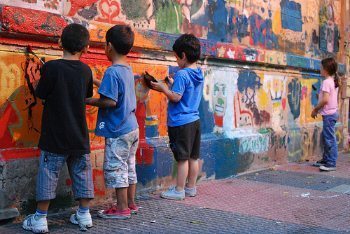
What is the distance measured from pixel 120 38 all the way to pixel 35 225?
1645 mm

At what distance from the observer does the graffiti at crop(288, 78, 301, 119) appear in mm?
8219

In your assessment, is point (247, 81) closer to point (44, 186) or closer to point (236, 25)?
point (236, 25)

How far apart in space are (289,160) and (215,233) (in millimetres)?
4321

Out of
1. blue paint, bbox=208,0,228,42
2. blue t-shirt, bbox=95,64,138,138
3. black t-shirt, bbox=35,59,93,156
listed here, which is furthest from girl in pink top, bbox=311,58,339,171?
black t-shirt, bbox=35,59,93,156

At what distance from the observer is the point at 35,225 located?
3828 millimetres

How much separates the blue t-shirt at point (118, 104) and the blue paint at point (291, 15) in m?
4.40

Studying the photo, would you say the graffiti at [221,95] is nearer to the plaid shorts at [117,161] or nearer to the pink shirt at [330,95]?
the pink shirt at [330,95]

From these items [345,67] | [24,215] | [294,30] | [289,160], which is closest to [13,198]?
[24,215]

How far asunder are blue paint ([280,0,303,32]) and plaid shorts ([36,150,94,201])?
16.5 ft

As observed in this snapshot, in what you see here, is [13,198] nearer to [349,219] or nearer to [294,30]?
[349,219]

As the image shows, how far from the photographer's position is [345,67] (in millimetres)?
9852

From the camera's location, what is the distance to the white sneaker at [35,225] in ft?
12.5

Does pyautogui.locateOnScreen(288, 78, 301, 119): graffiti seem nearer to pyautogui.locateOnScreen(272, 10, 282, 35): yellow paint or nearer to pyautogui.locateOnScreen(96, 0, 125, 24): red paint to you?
pyautogui.locateOnScreen(272, 10, 282, 35): yellow paint

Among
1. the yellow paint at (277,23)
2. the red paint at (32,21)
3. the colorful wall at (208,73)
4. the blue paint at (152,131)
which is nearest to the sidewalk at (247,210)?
the colorful wall at (208,73)
